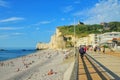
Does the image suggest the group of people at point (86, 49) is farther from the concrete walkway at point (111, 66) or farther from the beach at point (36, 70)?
the concrete walkway at point (111, 66)

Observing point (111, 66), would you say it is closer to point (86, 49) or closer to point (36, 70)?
point (36, 70)

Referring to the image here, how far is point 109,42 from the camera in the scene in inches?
4134

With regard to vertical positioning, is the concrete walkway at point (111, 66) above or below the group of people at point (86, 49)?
below

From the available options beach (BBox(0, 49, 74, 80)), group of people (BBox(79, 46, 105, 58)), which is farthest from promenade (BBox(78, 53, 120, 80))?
group of people (BBox(79, 46, 105, 58))

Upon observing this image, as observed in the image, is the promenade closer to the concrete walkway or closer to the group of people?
the concrete walkway

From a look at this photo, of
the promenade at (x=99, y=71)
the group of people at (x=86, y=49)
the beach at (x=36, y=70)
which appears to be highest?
the group of people at (x=86, y=49)

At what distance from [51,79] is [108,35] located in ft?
392

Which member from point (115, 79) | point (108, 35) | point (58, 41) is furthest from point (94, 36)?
point (115, 79)

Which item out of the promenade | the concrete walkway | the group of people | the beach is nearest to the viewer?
the promenade

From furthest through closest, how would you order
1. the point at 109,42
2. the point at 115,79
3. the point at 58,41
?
the point at 58,41 → the point at 109,42 → the point at 115,79

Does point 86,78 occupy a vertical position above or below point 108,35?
below

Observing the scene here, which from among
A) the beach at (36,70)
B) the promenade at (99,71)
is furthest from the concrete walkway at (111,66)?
the beach at (36,70)

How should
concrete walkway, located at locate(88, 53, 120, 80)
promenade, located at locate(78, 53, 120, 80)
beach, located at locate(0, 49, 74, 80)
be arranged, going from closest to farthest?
promenade, located at locate(78, 53, 120, 80)
concrete walkway, located at locate(88, 53, 120, 80)
beach, located at locate(0, 49, 74, 80)

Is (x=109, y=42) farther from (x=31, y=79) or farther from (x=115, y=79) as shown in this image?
(x=115, y=79)
